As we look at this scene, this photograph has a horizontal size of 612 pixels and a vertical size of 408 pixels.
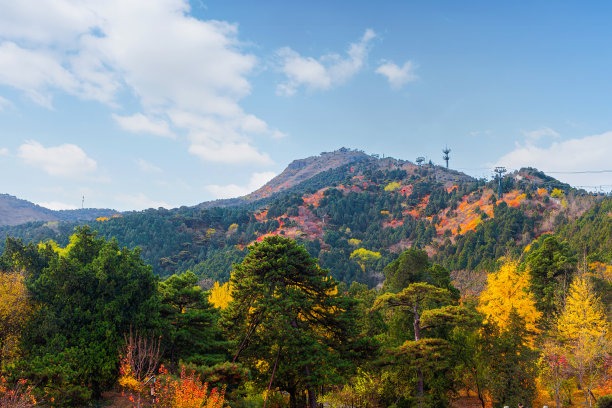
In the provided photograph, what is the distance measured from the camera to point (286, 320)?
64.2ft

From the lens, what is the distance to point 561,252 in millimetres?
33875

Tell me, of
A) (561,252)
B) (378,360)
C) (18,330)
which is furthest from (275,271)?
(561,252)

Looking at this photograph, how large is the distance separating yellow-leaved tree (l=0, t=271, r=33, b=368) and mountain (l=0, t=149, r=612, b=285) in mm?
59103

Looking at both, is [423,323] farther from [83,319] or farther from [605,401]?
[83,319]

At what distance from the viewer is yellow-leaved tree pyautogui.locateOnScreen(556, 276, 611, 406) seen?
64.0ft

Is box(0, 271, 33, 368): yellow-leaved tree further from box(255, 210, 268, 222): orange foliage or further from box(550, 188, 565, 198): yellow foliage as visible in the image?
box(255, 210, 268, 222): orange foliage

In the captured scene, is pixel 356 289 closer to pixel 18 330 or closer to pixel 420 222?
pixel 18 330

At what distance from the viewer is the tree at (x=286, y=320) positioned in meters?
19.4

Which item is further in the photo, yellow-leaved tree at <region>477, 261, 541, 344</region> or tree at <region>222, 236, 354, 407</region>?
yellow-leaved tree at <region>477, 261, 541, 344</region>

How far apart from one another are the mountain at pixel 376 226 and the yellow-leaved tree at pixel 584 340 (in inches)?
1446

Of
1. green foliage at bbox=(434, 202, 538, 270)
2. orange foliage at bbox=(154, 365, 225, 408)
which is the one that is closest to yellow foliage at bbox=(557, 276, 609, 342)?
orange foliage at bbox=(154, 365, 225, 408)

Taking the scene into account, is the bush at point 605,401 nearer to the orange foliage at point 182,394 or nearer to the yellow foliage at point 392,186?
the orange foliage at point 182,394

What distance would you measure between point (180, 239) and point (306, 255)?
115 meters

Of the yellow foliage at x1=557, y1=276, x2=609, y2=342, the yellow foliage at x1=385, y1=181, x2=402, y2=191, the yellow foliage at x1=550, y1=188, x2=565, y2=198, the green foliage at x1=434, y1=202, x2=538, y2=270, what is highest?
the yellow foliage at x1=385, y1=181, x2=402, y2=191
